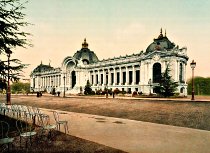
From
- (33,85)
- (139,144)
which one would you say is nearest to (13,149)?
(139,144)

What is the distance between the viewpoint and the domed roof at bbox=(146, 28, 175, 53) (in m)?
64.6

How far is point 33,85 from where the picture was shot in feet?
400

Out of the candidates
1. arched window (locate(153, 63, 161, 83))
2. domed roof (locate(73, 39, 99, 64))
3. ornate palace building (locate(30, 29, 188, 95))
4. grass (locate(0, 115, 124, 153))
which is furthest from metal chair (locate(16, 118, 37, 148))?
domed roof (locate(73, 39, 99, 64))

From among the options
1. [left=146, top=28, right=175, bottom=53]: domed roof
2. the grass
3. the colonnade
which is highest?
[left=146, top=28, right=175, bottom=53]: domed roof

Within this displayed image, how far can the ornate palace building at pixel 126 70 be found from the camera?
61.1 m

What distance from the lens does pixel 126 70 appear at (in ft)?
244

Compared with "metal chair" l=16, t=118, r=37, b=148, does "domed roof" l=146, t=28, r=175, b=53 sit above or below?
above

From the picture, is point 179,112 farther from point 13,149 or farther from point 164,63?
point 164,63

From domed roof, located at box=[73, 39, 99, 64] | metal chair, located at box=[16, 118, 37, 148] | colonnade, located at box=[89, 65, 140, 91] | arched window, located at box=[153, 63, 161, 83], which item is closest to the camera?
metal chair, located at box=[16, 118, 37, 148]

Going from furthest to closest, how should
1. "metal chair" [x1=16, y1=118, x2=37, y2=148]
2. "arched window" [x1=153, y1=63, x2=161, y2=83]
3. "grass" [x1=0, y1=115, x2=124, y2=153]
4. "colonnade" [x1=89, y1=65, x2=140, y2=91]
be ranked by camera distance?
1. "colonnade" [x1=89, y1=65, x2=140, y2=91]
2. "arched window" [x1=153, y1=63, x2=161, y2=83]
3. "metal chair" [x1=16, y1=118, x2=37, y2=148]
4. "grass" [x1=0, y1=115, x2=124, y2=153]

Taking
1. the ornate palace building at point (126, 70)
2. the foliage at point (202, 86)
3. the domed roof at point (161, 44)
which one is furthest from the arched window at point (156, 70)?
the foliage at point (202, 86)

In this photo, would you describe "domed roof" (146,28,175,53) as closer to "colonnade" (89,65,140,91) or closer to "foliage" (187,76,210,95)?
"colonnade" (89,65,140,91)

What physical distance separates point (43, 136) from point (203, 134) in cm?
686

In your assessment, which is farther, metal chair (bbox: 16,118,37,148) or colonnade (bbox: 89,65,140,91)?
colonnade (bbox: 89,65,140,91)
